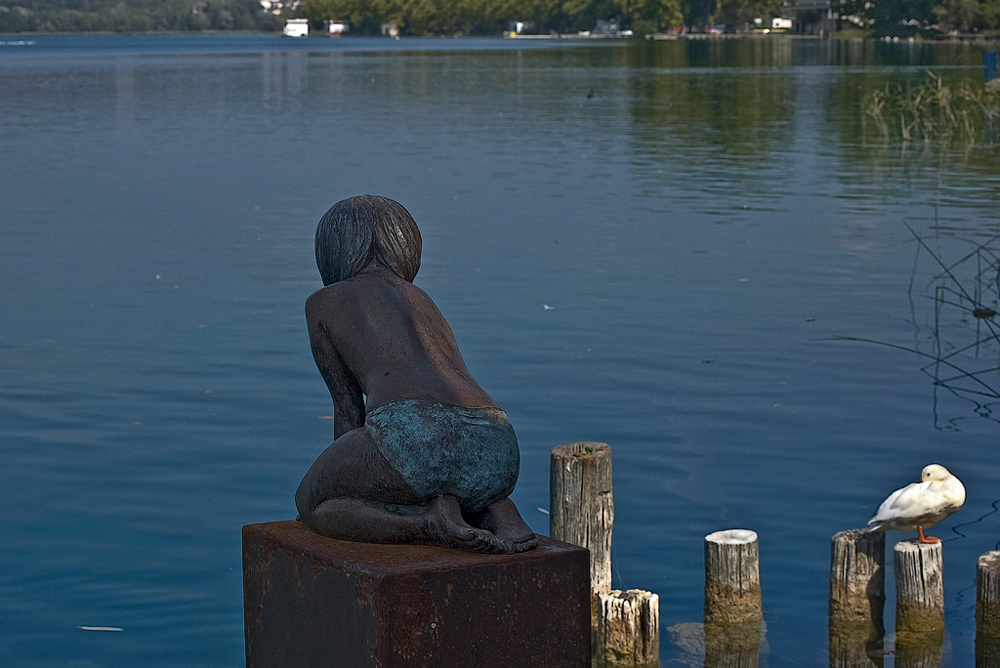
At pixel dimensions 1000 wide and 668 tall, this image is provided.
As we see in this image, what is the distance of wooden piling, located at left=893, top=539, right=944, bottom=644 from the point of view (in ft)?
26.9

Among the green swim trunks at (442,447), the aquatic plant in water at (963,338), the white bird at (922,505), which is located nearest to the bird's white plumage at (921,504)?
the white bird at (922,505)

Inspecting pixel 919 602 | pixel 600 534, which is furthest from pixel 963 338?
pixel 600 534

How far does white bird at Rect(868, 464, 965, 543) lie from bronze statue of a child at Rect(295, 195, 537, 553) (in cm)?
405

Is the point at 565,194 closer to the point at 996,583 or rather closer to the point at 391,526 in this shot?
the point at 996,583

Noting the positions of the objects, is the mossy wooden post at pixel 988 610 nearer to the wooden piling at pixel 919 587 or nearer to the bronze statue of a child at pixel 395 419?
the wooden piling at pixel 919 587

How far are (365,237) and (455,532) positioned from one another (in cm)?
117

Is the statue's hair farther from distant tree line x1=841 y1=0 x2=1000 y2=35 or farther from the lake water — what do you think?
distant tree line x1=841 y1=0 x2=1000 y2=35

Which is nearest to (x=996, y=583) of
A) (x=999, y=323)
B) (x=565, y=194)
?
(x=999, y=323)

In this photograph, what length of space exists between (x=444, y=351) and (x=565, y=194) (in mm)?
23250

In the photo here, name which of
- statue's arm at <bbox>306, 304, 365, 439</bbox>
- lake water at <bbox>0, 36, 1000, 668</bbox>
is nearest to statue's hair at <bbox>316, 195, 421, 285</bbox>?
statue's arm at <bbox>306, 304, 365, 439</bbox>

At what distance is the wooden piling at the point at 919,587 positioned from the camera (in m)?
8.19

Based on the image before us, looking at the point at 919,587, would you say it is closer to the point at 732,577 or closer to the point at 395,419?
the point at 732,577

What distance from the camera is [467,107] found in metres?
52.4

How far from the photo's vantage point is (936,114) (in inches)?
1750
